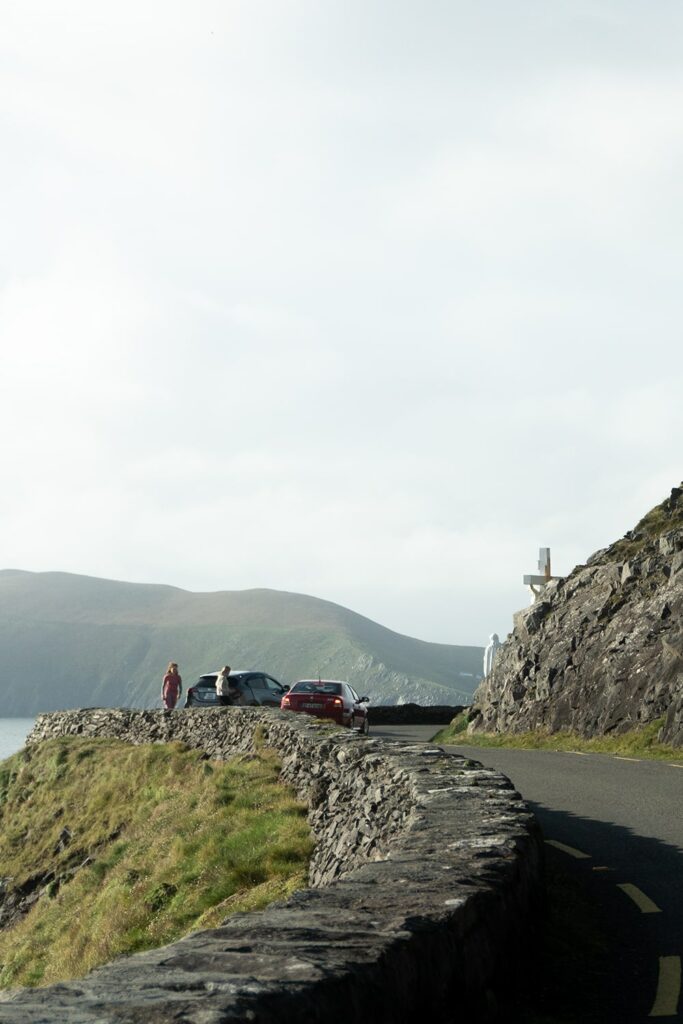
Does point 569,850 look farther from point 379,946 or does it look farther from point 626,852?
point 379,946

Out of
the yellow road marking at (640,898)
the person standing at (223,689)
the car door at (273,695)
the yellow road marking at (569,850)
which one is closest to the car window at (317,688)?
the person standing at (223,689)

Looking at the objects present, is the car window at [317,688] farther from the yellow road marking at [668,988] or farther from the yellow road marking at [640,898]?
the yellow road marking at [668,988]

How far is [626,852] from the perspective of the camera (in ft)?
42.7

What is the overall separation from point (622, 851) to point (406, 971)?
8240 mm

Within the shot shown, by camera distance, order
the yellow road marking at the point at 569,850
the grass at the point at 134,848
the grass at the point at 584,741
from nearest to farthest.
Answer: the yellow road marking at the point at 569,850
the grass at the point at 134,848
the grass at the point at 584,741

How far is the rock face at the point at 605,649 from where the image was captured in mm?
28703

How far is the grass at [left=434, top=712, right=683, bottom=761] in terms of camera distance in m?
25.7

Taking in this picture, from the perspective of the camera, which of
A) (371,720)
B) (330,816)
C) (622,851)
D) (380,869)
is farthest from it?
(371,720)

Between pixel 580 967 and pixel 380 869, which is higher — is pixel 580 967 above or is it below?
below

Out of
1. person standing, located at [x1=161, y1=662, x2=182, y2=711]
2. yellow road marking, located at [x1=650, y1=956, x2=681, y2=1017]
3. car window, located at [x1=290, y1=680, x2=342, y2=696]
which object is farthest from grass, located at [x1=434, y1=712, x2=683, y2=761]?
yellow road marking, located at [x1=650, y1=956, x2=681, y2=1017]

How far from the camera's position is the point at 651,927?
31.5ft

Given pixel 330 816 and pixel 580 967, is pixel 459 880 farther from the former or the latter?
pixel 330 816

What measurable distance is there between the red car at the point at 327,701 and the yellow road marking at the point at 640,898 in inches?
812

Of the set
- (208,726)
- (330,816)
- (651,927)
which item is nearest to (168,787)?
(208,726)
